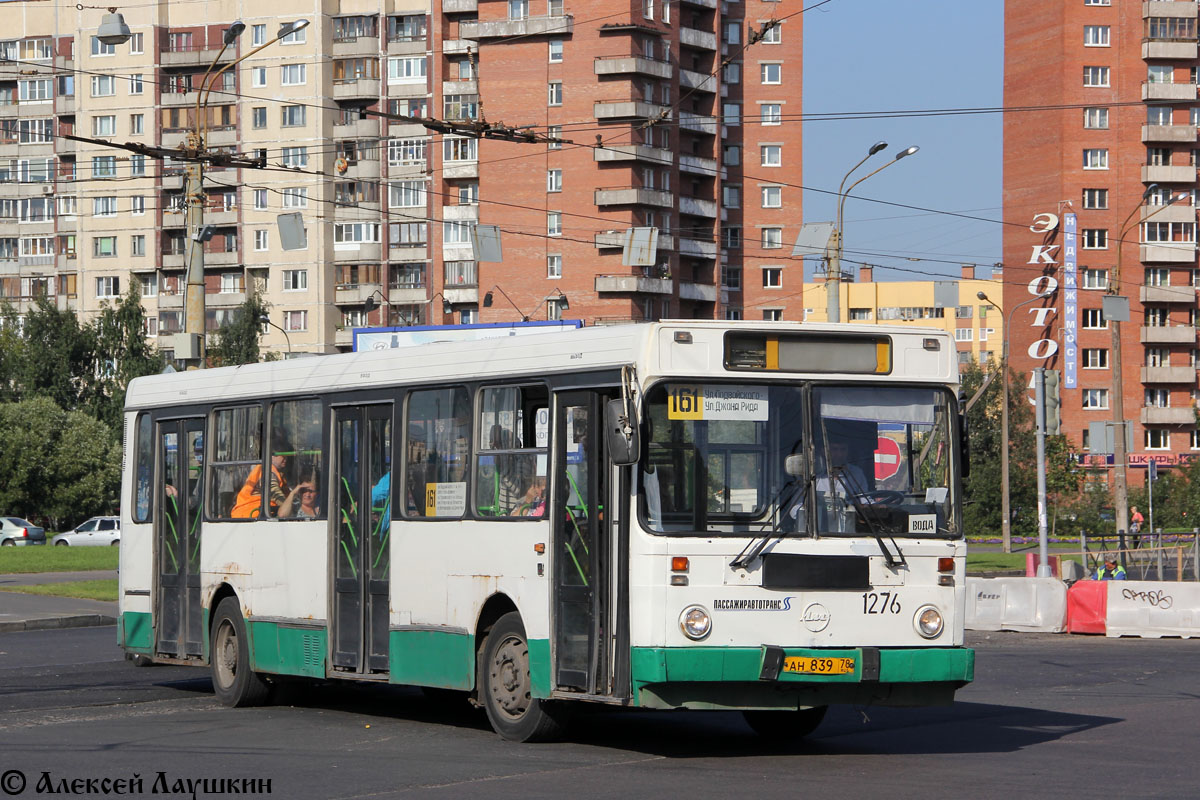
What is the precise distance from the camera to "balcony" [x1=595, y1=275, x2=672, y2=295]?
280 ft

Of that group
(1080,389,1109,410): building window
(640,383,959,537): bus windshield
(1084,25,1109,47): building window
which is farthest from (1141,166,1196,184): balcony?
(640,383,959,537): bus windshield

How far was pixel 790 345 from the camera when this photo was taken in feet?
38.1

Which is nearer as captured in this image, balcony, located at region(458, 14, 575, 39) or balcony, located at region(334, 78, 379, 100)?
balcony, located at region(458, 14, 575, 39)

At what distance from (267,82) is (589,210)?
22974 millimetres

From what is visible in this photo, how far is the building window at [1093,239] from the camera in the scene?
9825cm

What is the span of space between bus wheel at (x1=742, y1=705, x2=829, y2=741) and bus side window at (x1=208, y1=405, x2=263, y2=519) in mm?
4853

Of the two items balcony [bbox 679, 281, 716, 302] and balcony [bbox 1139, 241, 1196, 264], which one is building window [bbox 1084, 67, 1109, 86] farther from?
balcony [bbox 679, 281, 716, 302]

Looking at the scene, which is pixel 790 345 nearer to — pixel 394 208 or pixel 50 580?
pixel 50 580

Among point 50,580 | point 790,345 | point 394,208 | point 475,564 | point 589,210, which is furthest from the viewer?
point 394,208

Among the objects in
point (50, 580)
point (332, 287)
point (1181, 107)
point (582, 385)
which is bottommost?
point (50, 580)

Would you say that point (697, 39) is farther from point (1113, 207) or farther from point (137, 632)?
point (137, 632)

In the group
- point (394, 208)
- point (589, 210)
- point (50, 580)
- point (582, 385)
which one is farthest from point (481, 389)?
point (394, 208)

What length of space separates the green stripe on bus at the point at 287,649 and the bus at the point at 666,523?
31cm

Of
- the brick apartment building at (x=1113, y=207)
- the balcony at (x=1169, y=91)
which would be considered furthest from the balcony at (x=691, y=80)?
the balcony at (x=1169, y=91)
